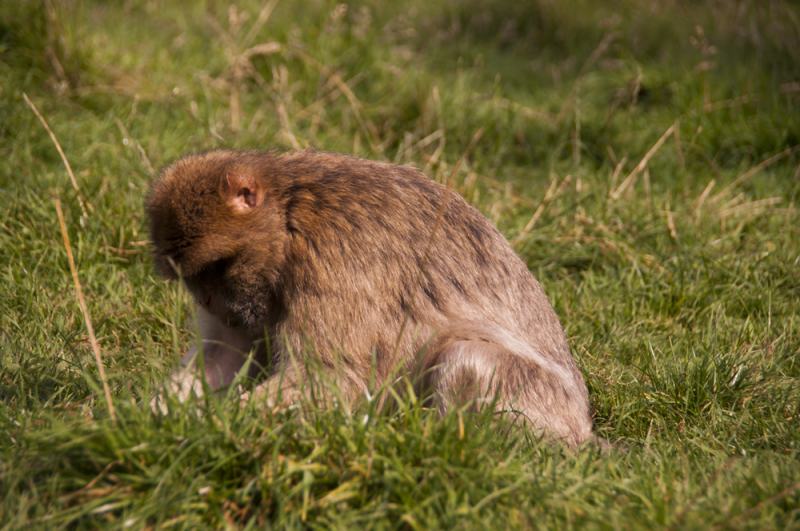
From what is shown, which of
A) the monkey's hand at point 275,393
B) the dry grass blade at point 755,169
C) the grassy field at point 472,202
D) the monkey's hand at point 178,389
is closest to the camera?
the grassy field at point 472,202

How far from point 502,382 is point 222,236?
1119mm

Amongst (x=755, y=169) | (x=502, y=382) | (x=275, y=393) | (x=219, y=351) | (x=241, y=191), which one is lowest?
(x=755, y=169)

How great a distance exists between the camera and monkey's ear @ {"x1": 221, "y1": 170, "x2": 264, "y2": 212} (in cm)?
369

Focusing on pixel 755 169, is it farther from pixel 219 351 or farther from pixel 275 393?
pixel 275 393

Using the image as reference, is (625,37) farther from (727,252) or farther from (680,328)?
(680,328)

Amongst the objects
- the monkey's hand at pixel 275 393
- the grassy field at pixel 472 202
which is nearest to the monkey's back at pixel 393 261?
the monkey's hand at pixel 275 393

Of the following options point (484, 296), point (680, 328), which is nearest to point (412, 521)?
point (484, 296)

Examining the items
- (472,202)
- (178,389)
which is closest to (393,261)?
(178,389)

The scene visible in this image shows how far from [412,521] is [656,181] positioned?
435 cm

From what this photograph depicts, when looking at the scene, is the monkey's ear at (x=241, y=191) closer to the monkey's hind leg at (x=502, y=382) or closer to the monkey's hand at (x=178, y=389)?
the monkey's hand at (x=178, y=389)

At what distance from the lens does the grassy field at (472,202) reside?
116 inches

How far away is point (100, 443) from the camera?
295 centimetres

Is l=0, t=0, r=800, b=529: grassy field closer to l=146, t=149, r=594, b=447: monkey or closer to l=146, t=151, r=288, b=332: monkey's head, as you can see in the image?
l=146, t=149, r=594, b=447: monkey

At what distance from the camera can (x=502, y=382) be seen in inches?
143
